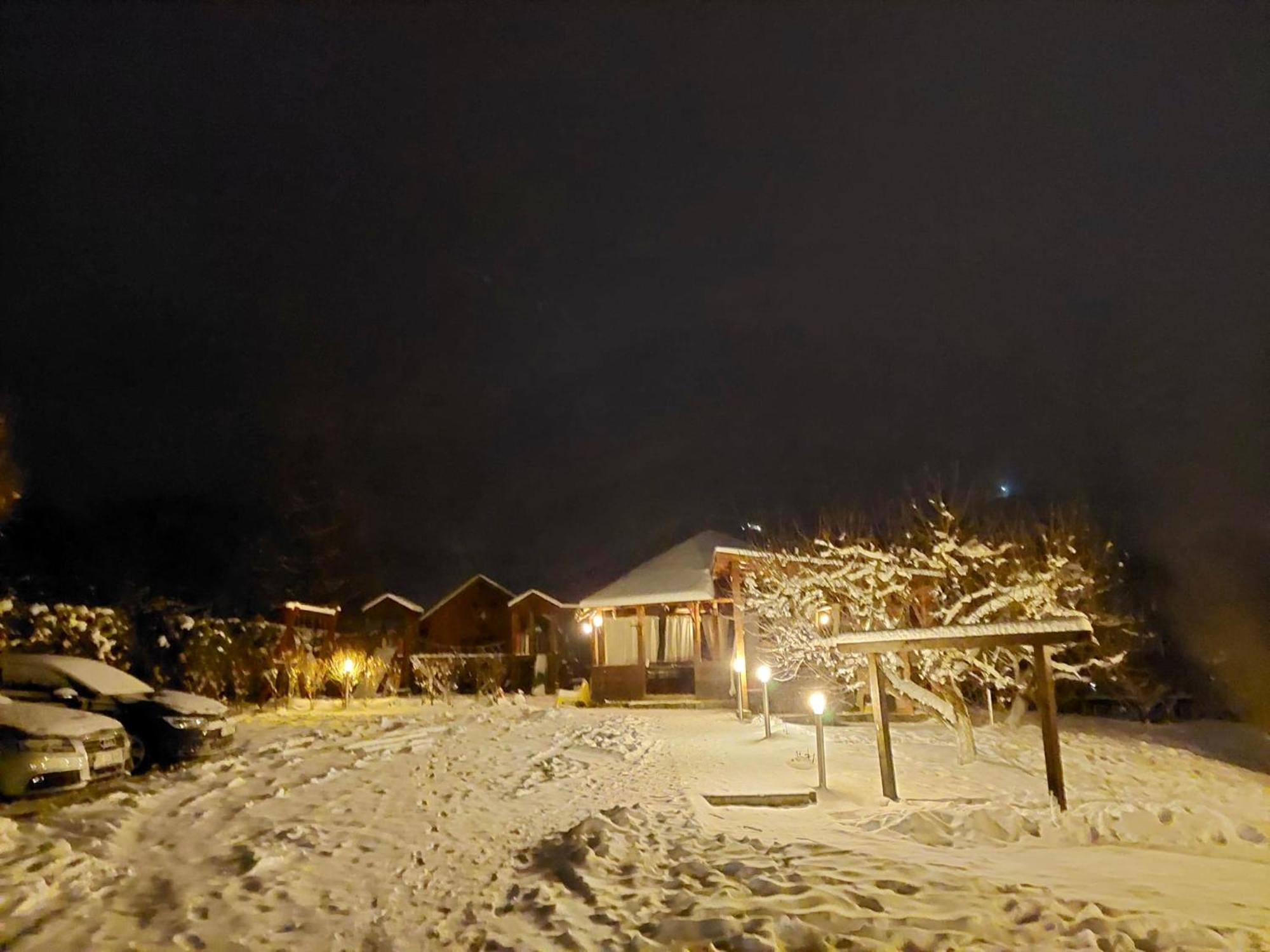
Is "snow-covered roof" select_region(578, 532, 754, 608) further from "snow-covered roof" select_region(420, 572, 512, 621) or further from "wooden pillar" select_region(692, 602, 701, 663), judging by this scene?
"snow-covered roof" select_region(420, 572, 512, 621)

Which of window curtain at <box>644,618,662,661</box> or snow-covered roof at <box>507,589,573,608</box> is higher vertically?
snow-covered roof at <box>507,589,573,608</box>

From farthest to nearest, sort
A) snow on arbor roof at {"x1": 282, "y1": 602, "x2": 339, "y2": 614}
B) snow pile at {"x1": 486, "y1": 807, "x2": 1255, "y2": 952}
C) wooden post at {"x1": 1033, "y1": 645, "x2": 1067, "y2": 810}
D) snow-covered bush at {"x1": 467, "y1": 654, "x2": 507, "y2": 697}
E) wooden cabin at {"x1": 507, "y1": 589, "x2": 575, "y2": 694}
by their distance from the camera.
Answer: wooden cabin at {"x1": 507, "y1": 589, "x2": 575, "y2": 694}, snow-covered bush at {"x1": 467, "y1": 654, "x2": 507, "y2": 697}, snow on arbor roof at {"x1": 282, "y1": 602, "x2": 339, "y2": 614}, wooden post at {"x1": 1033, "y1": 645, "x2": 1067, "y2": 810}, snow pile at {"x1": 486, "y1": 807, "x2": 1255, "y2": 952}

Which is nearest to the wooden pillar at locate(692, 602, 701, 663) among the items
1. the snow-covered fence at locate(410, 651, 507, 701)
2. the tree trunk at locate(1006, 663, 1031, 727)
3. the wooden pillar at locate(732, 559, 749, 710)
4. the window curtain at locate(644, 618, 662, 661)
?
the window curtain at locate(644, 618, 662, 661)

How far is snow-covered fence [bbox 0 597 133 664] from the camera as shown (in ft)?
52.1

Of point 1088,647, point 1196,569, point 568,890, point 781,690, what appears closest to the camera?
point 568,890

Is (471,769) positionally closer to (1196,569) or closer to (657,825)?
(657,825)

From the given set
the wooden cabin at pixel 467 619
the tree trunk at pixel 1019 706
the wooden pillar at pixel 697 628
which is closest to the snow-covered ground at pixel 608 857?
the tree trunk at pixel 1019 706

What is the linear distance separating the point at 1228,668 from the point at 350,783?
95.4 feet

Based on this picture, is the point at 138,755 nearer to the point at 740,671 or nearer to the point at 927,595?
the point at 740,671

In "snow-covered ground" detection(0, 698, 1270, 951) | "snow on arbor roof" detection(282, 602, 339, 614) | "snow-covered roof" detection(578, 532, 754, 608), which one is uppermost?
"snow-covered roof" detection(578, 532, 754, 608)

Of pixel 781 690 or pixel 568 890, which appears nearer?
pixel 568 890

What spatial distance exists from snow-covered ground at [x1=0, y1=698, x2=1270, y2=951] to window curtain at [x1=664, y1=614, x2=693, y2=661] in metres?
11.9

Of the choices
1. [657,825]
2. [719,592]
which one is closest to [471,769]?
[657,825]

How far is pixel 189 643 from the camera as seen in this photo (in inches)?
746
